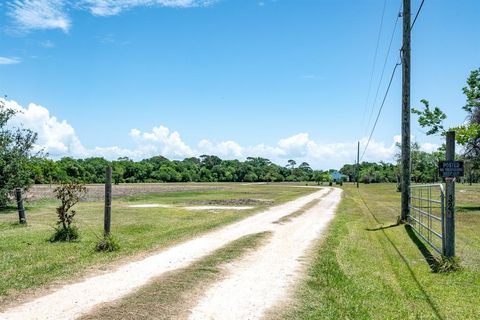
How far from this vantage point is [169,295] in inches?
333

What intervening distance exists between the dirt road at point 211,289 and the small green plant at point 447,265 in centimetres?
364

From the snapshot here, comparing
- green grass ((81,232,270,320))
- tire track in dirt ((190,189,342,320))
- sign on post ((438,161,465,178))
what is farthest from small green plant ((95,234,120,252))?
sign on post ((438,161,465,178))

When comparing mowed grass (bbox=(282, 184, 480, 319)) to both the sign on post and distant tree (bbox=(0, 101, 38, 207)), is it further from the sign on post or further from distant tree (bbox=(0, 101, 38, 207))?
distant tree (bbox=(0, 101, 38, 207))

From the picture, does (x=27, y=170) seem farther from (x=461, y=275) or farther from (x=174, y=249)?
(x=461, y=275)

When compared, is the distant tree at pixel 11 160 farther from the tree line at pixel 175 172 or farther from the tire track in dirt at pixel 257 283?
the tree line at pixel 175 172

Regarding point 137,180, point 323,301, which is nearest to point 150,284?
point 323,301

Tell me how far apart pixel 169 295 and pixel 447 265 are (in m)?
7.36

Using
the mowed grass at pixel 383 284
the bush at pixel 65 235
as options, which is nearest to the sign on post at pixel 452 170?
the mowed grass at pixel 383 284

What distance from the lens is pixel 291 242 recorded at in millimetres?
15633

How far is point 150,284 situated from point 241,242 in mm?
6236

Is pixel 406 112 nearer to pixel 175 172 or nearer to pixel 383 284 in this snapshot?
pixel 383 284

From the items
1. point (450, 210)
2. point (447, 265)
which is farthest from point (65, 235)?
point (450, 210)

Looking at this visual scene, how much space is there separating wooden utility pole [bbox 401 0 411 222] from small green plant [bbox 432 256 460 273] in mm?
10864

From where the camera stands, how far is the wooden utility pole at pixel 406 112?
22198mm
